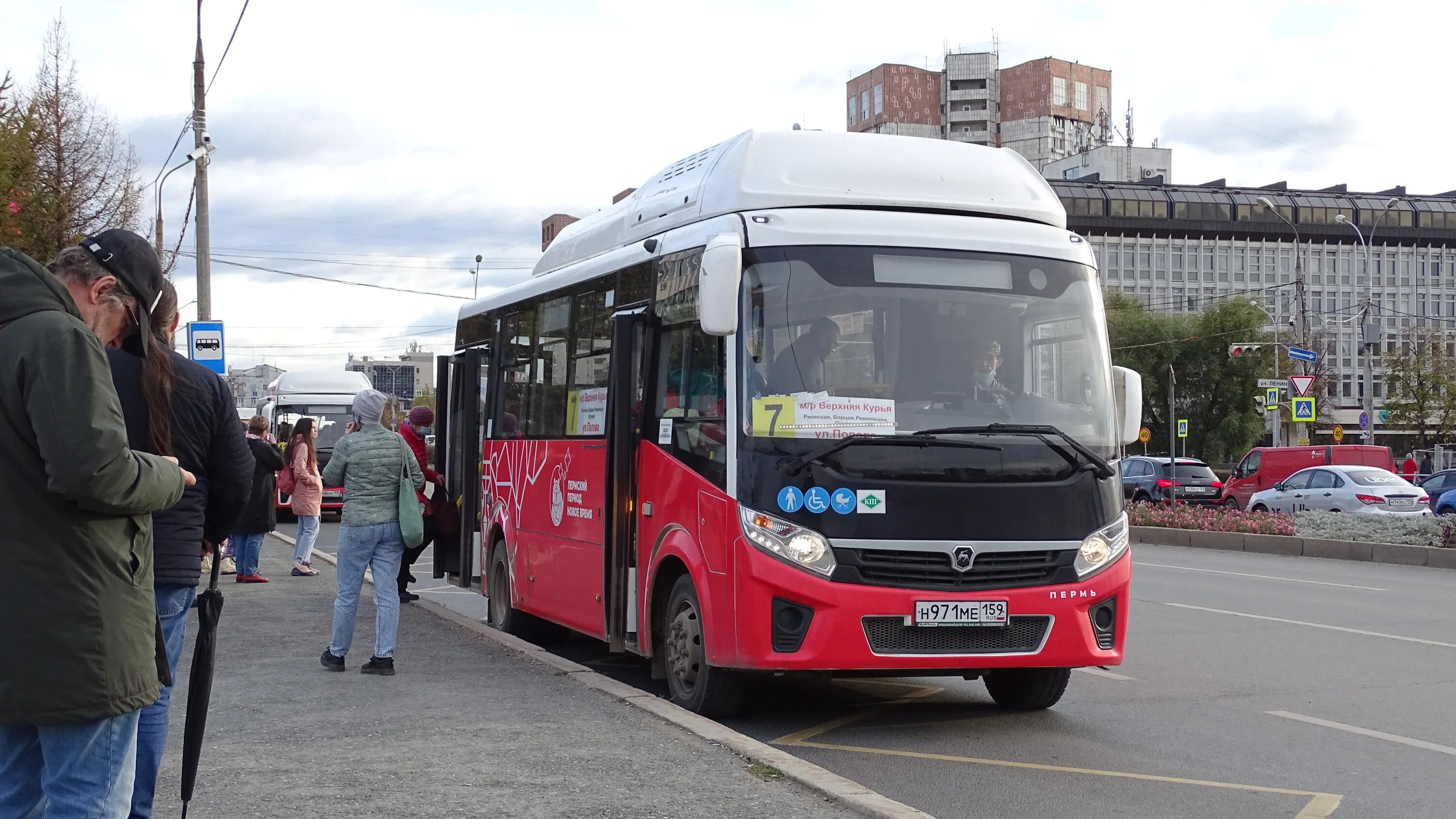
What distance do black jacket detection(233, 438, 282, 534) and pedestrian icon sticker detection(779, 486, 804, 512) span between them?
244 centimetres

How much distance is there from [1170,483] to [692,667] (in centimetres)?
3514

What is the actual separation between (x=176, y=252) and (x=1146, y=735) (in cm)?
2832

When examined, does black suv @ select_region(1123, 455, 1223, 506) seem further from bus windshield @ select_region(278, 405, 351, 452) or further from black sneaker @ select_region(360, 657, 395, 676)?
black sneaker @ select_region(360, 657, 395, 676)

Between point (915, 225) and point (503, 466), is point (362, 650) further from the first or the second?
point (915, 225)

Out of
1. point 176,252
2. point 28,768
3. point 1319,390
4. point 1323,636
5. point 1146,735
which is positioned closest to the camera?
point 28,768

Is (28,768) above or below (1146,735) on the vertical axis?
above

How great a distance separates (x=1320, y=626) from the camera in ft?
44.9

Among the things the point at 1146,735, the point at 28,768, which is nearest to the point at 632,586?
the point at 1146,735

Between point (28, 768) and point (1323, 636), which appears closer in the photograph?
point (28, 768)

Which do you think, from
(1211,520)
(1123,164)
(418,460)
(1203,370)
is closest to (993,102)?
(1123,164)

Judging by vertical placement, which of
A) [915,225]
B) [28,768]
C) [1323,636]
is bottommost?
[1323,636]

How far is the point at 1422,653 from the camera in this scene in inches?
466

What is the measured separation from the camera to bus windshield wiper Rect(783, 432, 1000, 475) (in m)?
7.91

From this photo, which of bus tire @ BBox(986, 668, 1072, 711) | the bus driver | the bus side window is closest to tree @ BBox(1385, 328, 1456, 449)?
bus tire @ BBox(986, 668, 1072, 711)
